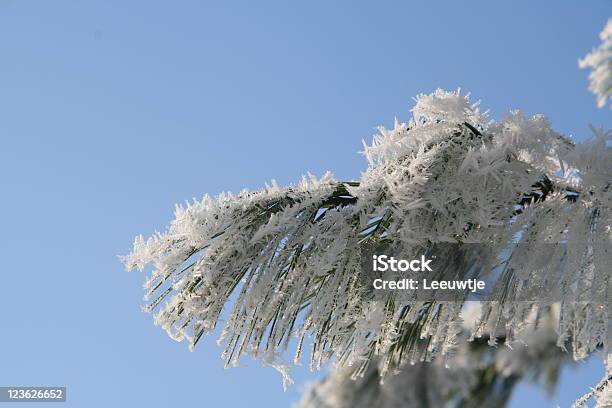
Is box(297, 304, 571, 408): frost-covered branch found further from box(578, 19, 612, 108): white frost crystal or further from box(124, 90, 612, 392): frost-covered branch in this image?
box(578, 19, 612, 108): white frost crystal

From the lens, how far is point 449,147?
64.0 inches

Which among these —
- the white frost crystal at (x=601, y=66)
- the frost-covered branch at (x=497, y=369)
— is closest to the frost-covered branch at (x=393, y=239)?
the white frost crystal at (x=601, y=66)

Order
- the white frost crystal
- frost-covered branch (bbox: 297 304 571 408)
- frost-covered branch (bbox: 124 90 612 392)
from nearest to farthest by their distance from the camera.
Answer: the white frost crystal < frost-covered branch (bbox: 124 90 612 392) < frost-covered branch (bbox: 297 304 571 408)

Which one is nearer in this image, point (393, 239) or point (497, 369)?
point (393, 239)

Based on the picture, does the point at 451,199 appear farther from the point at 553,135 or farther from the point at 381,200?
the point at 553,135

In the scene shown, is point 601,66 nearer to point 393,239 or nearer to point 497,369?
point 393,239

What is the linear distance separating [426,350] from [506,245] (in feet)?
1.04

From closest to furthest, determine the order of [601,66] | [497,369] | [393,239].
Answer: [601,66]
[393,239]
[497,369]

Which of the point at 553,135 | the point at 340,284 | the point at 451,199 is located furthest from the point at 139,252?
the point at 553,135

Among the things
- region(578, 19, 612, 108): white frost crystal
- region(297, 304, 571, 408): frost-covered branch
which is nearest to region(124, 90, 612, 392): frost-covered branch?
region(578, 19, 612, 108): white frost crystal

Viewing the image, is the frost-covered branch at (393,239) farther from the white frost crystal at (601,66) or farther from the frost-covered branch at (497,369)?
the frost-covered branch at (497,369)

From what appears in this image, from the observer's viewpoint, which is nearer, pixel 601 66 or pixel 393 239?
pixel 601 66

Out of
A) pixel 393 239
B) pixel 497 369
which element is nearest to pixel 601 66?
pixel 393 239

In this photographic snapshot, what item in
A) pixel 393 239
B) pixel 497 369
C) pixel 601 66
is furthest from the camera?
pixel 497 369
